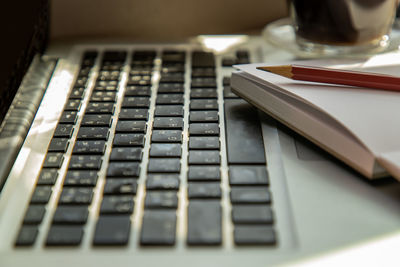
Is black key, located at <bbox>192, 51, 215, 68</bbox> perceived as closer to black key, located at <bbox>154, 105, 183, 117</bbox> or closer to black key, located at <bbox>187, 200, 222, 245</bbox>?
black key, located at <bbox>154, 105, 183, 117</bbox>

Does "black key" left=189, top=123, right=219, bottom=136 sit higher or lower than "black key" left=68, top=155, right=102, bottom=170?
higher

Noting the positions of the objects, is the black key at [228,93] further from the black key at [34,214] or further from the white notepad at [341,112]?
the black key at [34,214]

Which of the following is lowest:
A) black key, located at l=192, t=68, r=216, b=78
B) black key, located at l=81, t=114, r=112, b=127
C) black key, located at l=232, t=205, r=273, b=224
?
black key, located at l=232, t=205, r=273, b=224

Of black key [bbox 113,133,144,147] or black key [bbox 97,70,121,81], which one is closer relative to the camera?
black key [bbox 113,133,144,147]

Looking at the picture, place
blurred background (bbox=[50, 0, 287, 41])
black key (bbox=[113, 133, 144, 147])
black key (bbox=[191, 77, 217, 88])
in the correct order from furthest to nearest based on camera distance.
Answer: blurred background (bbox=[50, 0, 287, 41]), black key (bbox=[191, 77, 217, 88]), black key (bbox=[113, 133, 144, 147])

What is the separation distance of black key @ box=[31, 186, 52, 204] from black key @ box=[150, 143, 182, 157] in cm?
9

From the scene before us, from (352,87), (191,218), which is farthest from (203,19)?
(191,218)

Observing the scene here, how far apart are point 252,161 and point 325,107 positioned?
8cm

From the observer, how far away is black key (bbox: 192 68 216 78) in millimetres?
553

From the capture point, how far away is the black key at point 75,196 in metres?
0.35

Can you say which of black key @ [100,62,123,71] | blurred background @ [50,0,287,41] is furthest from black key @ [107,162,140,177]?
blurred background @ [50,0,287,41]

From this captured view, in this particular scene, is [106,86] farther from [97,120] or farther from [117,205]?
[117,205]

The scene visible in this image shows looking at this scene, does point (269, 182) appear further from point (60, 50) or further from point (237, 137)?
point (60, 50)

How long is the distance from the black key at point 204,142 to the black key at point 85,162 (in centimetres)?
8
